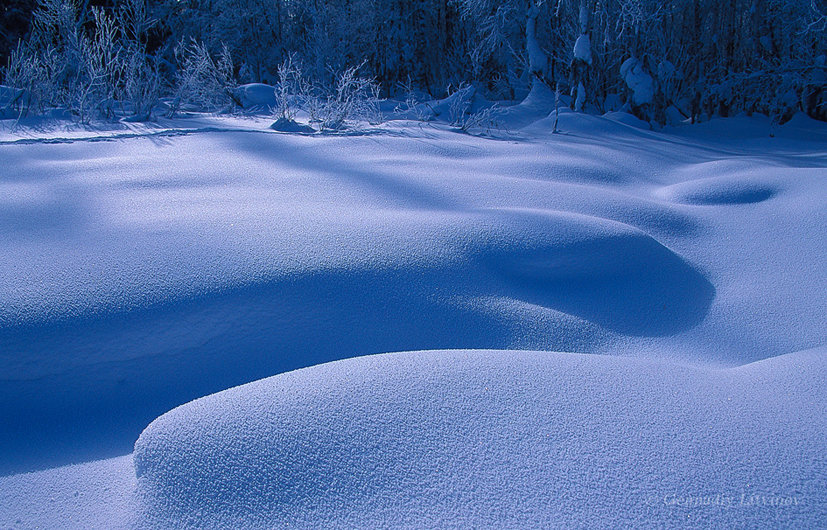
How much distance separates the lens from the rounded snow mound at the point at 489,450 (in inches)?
30.1

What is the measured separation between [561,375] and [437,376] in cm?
27

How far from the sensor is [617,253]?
2.11 meters

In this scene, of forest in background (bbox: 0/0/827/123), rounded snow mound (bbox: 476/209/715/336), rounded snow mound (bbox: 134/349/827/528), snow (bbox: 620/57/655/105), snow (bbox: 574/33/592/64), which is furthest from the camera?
snow (bbox: 620/57/655/105)

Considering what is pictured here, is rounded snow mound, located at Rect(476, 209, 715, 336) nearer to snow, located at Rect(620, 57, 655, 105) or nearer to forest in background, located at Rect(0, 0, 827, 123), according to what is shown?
forest in background, located at Rect(0, 0, 827, 123)

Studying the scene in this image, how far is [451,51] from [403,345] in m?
12.3

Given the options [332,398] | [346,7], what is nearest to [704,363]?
[332,398]

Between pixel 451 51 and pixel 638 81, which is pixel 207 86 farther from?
pixel 451 51

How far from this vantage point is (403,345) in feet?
5.09

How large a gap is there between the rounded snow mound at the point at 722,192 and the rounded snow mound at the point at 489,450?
211 centimetres

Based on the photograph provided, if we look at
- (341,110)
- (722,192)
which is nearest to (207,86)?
(341,110)

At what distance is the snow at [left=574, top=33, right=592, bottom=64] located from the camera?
22.8ft

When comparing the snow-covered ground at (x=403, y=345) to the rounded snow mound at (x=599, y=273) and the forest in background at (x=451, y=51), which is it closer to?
the rounded snow mound at (x=599, y=273)

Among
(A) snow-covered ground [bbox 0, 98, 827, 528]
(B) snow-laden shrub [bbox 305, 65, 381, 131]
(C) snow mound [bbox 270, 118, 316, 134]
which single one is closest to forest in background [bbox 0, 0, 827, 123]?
(B) snow-laden shrub [bbox 305, 65, 381, 131]

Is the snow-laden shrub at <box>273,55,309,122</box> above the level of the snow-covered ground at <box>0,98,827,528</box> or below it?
above
